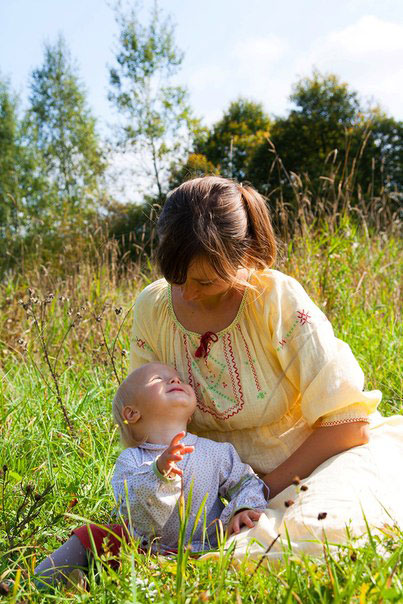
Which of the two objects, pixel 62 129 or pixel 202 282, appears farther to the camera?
pixel 62 129

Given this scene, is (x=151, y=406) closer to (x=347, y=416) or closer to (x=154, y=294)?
(x=154, y=294)

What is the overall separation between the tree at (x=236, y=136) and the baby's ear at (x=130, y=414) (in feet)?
45.4

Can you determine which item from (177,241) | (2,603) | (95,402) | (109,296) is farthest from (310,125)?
(2,603)

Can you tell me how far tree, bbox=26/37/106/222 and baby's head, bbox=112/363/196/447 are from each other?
827 inches

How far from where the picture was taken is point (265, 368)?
7.32 ft

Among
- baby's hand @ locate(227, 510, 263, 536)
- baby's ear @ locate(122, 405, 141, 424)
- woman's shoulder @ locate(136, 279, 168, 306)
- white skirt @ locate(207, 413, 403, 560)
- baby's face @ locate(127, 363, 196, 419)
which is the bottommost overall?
baby's hand @ locate(227, 510, 263, 536)

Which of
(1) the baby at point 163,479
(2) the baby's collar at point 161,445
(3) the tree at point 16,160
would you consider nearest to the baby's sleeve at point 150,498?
(1) the baby at point 163,479

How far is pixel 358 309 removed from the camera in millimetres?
3980

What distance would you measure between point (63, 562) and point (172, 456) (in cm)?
45

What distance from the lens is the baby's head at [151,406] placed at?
7.02ft

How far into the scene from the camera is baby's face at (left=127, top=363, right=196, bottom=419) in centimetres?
214

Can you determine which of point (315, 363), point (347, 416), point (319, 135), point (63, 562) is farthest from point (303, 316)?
point (319, 135)

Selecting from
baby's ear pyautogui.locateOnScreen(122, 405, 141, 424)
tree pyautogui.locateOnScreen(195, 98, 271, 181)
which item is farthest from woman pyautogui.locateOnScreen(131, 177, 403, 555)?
tree pyautogui.locateOnScreen(195, 98, 271, 181)

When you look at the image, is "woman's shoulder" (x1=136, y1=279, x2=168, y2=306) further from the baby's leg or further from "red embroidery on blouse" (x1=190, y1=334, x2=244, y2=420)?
the baby's leg
